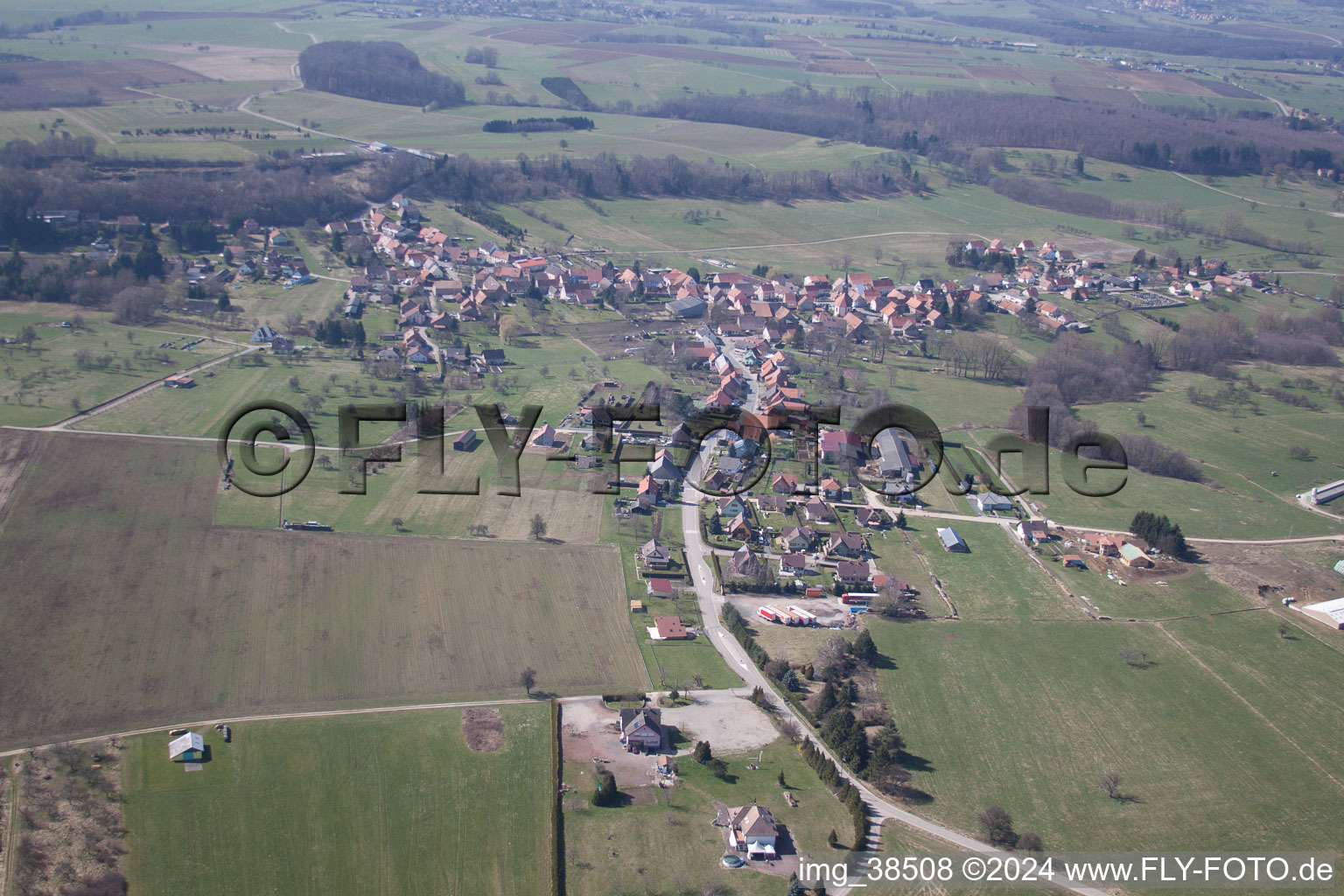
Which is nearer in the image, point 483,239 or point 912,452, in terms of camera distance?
point 912,452

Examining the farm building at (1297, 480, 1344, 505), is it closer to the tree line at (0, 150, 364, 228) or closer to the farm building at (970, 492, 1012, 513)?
the farm building at (970, 492, 1012, 513)

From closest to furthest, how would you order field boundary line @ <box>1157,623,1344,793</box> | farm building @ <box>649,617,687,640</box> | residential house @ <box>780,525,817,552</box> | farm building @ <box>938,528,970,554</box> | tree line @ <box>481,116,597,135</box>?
field boundary line @ <box>1157,623,1344,793</box>
farm building @ <box>649,617,687,640</box>
residential house @ <box>780,525,817,552</box>
farm building @ <box>938,528,970,554</box>
tree line @ <box>481,116,597,135</box>

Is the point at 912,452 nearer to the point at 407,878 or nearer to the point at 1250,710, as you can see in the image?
the point at 1250,710

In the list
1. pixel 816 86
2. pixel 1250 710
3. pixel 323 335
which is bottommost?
pixel 1250 710

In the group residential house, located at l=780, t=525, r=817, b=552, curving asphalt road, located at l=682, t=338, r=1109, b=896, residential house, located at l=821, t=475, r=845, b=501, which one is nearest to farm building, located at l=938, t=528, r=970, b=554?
residential house, located at l=821, t=475, r=845, b=501

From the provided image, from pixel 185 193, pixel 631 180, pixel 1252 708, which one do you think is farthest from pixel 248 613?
A: pixel 631 180

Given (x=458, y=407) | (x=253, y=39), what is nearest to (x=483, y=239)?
(x=458, y=407)

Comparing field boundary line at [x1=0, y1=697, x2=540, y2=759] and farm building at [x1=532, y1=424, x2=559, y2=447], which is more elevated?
farm building at [x1=532, y1=424, x2=559, y2=447]
